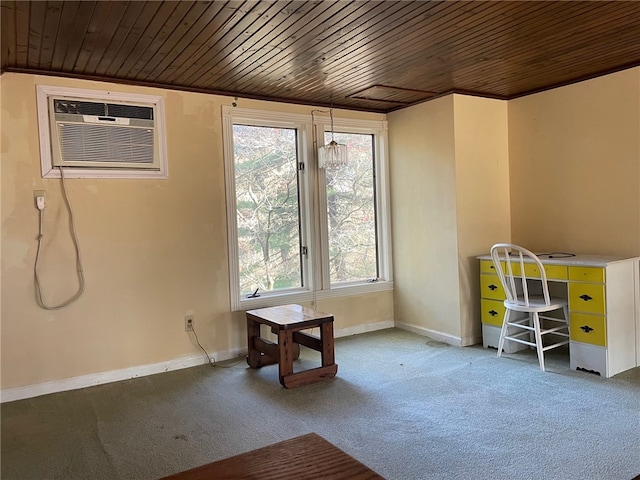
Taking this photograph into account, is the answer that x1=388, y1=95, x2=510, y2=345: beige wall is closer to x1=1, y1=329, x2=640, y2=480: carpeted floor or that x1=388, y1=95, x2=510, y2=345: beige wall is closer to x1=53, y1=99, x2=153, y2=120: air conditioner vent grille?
x1=1, y1=329, x2=640, y2=480: carpeted floor

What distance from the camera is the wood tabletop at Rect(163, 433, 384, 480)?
129 cm

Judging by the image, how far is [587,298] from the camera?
133 inches

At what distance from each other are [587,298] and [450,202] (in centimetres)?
133

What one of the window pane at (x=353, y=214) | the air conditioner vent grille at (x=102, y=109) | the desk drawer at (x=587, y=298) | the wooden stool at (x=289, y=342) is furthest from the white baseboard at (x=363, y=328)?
the air conditioner vent grille at (x=102, y=109)

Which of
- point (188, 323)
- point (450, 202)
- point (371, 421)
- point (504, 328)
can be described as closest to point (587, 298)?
point (504, 328)

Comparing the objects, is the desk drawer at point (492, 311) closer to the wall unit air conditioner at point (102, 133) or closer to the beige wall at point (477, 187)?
the beige wall at point (477, 187)

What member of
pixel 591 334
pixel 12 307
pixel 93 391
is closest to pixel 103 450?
pixel 93 391

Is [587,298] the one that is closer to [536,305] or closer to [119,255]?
[536,305]

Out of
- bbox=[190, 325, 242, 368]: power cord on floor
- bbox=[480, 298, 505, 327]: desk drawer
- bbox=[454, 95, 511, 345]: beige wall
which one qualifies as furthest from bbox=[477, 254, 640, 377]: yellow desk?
bbox=[190, 325, 242, 368]: power cord on floor

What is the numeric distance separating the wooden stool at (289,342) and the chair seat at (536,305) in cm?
134

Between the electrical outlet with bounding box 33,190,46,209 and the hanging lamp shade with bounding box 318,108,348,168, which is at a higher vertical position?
the hanging lamp shade with bounding box 318,108,348,168

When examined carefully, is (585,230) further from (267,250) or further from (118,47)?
(118,47)

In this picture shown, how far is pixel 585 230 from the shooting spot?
394 cm

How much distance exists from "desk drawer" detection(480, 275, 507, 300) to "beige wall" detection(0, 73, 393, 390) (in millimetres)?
2053
